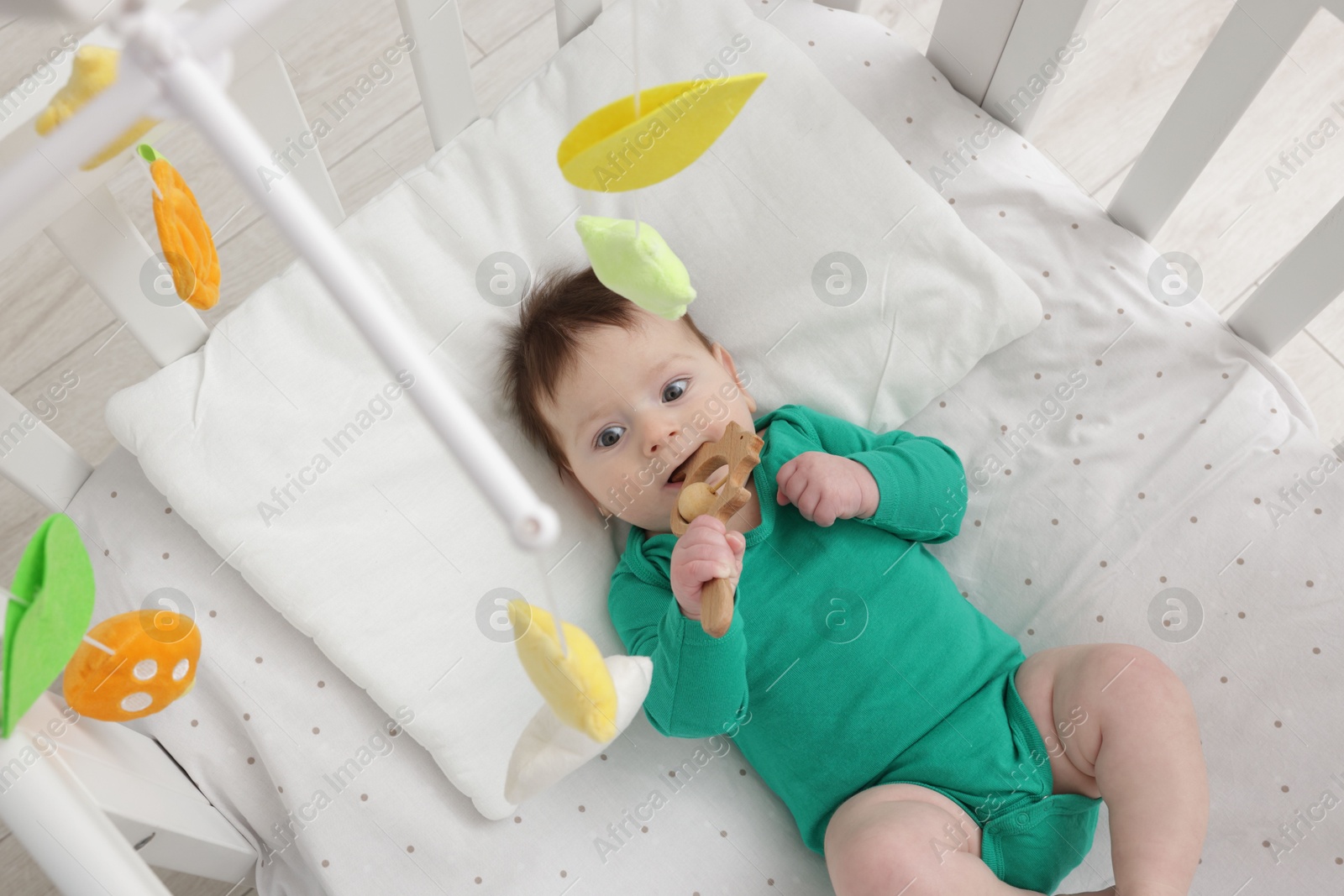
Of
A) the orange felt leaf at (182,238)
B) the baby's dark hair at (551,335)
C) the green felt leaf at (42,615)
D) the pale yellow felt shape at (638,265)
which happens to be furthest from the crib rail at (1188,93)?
the green felt leaf at (42,615)

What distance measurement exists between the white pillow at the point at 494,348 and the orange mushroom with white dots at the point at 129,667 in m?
0.15

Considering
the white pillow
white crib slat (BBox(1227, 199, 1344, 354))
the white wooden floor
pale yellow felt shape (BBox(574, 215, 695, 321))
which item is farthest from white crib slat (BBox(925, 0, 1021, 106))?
pale yellow felt shape (BBox(574, 215, 695, 321))

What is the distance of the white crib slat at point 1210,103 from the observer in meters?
0.83

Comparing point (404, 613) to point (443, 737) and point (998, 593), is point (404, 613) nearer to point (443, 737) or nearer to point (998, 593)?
point (443, 737)

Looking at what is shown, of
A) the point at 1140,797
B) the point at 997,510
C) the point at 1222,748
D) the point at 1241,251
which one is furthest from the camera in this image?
the point at 1241,251

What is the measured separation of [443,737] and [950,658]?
0.47 m

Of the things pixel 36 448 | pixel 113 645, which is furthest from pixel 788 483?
pixel 36 448

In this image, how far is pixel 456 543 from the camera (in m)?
0.98

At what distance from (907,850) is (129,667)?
0.60 m

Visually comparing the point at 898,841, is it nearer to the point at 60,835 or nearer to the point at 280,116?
the point at 60,835

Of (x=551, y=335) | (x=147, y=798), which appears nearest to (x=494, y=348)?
(x=551, y=335)

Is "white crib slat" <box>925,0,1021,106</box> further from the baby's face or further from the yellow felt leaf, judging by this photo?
the yellow felt leaf

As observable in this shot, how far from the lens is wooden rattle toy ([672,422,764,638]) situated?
29.5 inches

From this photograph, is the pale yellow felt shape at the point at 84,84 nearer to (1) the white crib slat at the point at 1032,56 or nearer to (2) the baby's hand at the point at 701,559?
(2) the baby's hand at the point at 701,559
